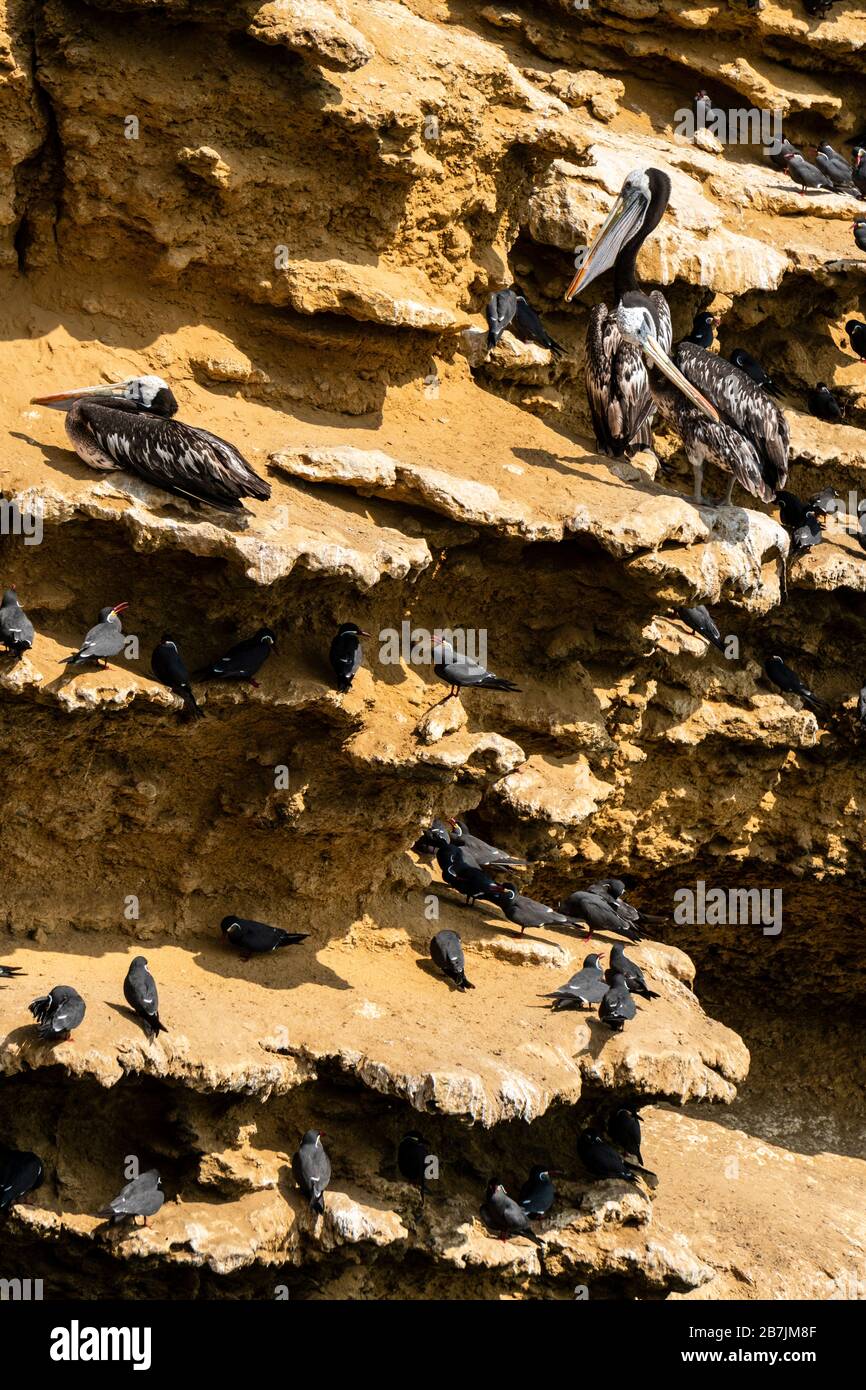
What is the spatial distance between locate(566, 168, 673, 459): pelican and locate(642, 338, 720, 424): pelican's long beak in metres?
0.11

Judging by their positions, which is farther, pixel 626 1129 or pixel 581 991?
pixel 626 1129

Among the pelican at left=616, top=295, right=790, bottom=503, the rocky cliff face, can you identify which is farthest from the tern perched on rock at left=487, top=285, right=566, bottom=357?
the pelican at left=616, top=295, right=790, bottom=503

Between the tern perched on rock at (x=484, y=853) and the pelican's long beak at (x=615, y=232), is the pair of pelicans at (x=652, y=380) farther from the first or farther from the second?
the tern perched on rock at (x=484, y=853)

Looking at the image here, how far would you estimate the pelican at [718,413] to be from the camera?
16.2 meters

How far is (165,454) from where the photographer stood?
1233 centimetres

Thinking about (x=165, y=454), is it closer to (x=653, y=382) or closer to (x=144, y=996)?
(x=144, y=996)

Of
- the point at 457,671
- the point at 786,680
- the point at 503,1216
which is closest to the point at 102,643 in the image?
the point at 457,671

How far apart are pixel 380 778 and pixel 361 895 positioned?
1336mm

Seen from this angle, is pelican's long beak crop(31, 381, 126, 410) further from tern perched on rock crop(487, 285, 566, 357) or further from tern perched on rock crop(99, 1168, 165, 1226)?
tern perched on rock crop(99, 1168, 165, 1226)

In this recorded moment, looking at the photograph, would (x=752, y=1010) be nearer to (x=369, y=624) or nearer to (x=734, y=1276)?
(x=734, y=1276)

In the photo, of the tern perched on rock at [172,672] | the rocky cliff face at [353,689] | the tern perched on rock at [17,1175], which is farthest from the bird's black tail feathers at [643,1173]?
the tern perched on rock at [172,672]

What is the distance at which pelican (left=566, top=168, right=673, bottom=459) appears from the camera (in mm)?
15891

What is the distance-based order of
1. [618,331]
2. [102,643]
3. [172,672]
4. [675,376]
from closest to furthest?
[102,643] → [172,672] → [618,331] → [675,376]

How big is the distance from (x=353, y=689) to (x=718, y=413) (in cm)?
506
